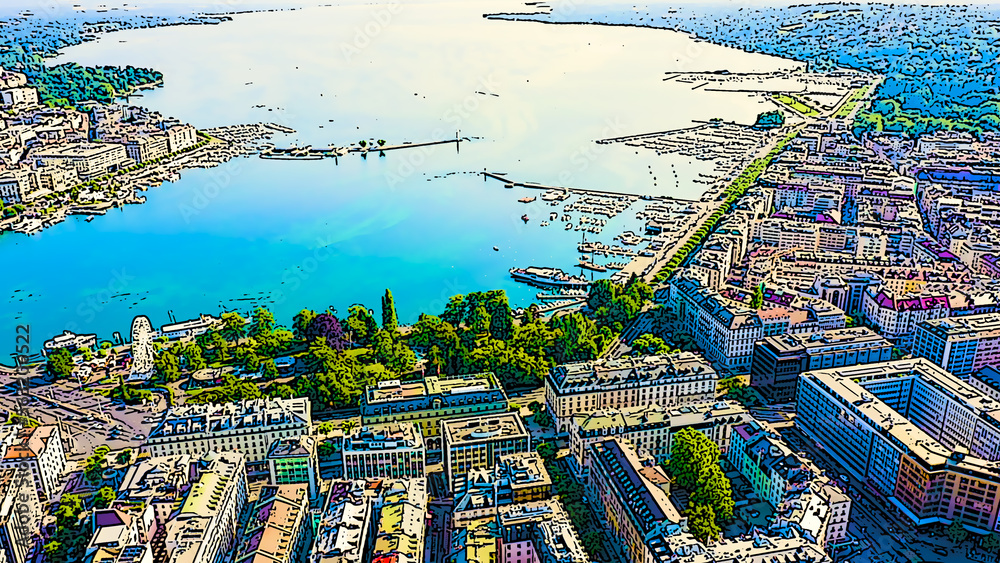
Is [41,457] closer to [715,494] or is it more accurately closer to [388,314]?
[388,314]

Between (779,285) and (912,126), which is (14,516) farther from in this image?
(912,126)

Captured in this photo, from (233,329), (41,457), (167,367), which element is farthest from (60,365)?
(41,457)

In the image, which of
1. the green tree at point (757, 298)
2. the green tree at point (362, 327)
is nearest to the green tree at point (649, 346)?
the green tree at point (757, 298)

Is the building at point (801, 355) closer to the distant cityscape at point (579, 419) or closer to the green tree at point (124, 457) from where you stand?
the distant cityscape at point (579, 419)

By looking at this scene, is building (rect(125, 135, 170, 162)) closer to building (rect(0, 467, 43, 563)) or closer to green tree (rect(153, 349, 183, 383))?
green tree (rect(153, 349, 183, 383))

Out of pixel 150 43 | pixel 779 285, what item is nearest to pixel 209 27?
pixel 150 43
